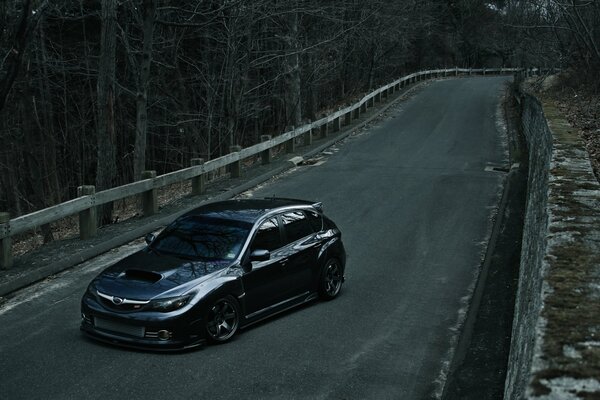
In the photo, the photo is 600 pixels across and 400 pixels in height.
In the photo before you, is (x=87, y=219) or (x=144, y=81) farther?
(x=144, y=81)

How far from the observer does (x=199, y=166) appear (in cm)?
1697

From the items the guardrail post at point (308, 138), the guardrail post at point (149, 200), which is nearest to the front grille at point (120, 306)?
the guardrail post at point (149, 200)

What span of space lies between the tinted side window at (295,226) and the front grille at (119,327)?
2633 mm

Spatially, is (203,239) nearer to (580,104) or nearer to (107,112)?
(107,112)

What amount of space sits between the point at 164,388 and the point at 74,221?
1527 cm

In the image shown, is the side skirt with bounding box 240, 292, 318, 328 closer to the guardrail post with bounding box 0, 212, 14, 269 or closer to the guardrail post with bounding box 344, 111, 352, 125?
the guardrail post with bounding box 0, 212, 14, 269

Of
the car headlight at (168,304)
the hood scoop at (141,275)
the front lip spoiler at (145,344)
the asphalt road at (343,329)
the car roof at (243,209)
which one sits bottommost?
the asphalt road at (343,329)

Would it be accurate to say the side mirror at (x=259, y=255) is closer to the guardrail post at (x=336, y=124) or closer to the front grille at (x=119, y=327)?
the front grille at (x=119, y=327)

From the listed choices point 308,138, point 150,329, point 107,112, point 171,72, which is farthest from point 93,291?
point 171,72

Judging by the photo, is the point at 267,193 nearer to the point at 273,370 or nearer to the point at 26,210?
the point at 273,370

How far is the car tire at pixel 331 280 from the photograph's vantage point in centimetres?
1025

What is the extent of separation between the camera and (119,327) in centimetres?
805

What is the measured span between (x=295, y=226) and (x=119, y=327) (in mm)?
3021

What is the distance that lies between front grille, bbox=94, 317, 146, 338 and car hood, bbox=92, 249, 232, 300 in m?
0.31
